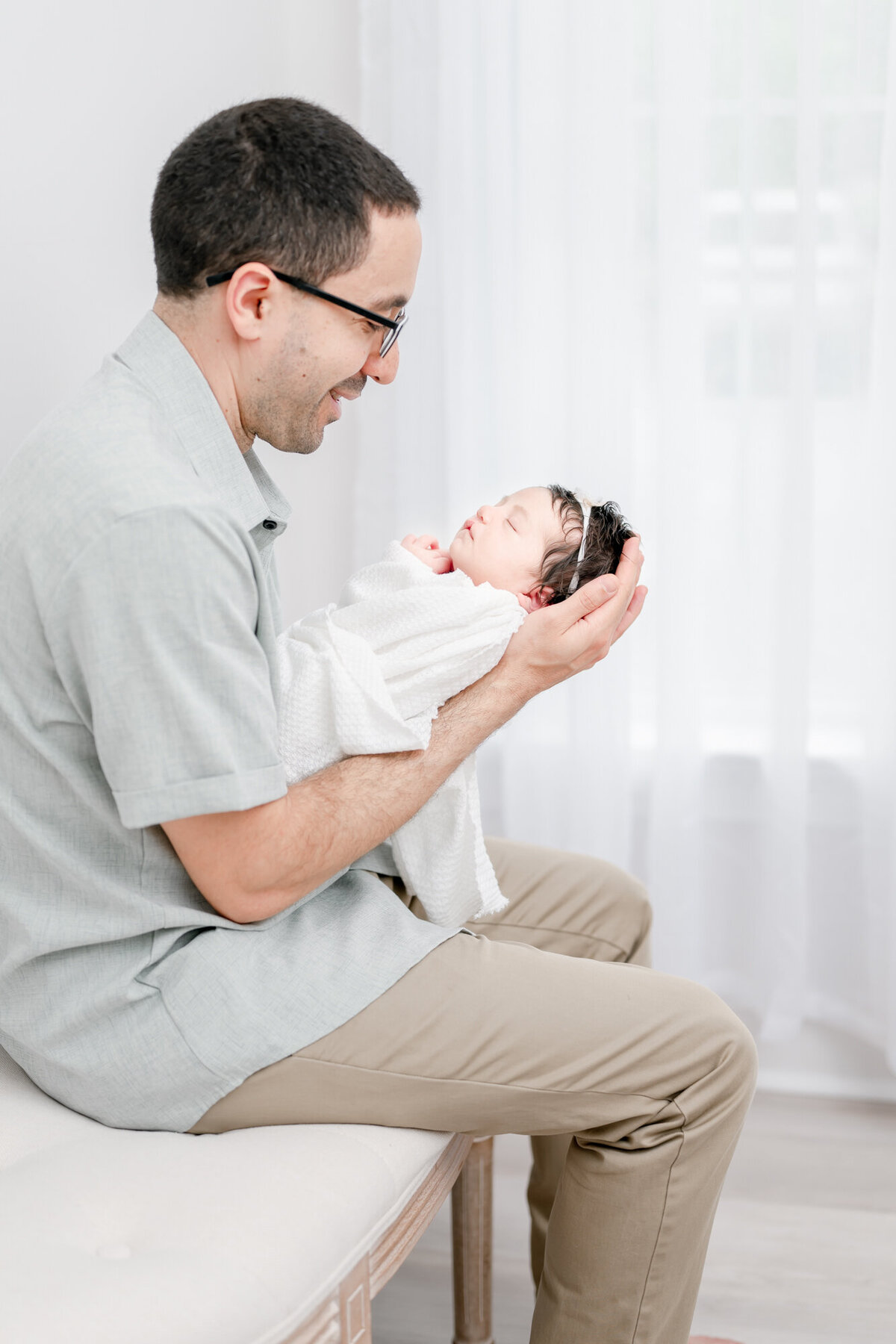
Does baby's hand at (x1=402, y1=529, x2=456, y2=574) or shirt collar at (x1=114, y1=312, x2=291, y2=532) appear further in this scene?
baby's hand at (x1=402, y1=529, x2=456, y2=574)

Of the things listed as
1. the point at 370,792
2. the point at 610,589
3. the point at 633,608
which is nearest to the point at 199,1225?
the point at 370,792

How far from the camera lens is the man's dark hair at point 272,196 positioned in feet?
3.62

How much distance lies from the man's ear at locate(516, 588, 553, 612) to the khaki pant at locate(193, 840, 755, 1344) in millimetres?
449

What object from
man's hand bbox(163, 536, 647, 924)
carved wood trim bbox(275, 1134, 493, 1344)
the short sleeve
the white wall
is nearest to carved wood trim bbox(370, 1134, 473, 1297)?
carved wood trim bbox(275, 1134, 493, 1344)

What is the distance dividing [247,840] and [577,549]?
64 centimetres

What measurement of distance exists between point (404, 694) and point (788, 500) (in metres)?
1.14

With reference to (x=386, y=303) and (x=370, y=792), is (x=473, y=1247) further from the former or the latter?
(x=386, y=303)

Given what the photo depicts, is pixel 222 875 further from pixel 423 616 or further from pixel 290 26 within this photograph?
pixel 290 26

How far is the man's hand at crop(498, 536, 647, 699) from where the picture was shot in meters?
1.30

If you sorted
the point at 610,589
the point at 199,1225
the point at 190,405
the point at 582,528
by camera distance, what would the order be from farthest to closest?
the point at 582,528 < the point at 610,589 < the point at 190,405 < the point at 199,1225

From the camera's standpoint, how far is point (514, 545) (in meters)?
1.44

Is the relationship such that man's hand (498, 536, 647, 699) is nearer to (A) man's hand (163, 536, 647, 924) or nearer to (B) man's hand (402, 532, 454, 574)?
(A) man's hand (163, 536, 647, 924)

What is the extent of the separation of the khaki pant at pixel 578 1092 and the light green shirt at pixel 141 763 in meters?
0.04

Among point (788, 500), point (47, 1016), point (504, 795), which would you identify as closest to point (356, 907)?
point (47, 1016)
